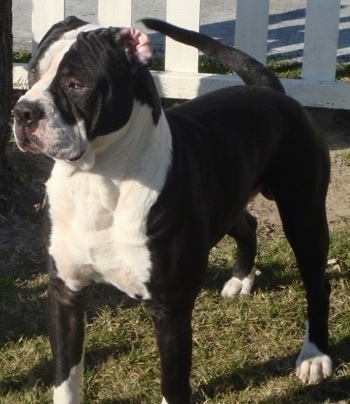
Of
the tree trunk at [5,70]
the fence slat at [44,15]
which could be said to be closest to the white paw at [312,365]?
the tree trunk at [5,70]

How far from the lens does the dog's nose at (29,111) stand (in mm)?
2930

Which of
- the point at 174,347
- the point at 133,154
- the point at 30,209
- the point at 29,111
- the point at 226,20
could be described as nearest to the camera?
the point at 29,111

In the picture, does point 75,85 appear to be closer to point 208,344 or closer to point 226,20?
point 208,344

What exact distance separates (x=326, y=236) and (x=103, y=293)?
3.81 ft

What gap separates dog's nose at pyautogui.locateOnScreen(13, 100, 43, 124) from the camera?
115 inches

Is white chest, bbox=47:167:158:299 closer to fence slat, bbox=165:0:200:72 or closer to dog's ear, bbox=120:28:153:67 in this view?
dog's ear, bbox=120:28:153:67

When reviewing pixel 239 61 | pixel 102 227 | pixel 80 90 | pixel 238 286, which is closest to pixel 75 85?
pixel 80 90

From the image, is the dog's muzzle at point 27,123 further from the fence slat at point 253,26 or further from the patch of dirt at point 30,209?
the fence slat at point 253,26

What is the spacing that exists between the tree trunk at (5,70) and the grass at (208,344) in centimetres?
85

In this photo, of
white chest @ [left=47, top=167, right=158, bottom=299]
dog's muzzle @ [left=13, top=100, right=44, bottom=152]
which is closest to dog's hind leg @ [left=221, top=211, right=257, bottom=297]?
white chest @ [left=47, top=167, right=158, bottom=299]

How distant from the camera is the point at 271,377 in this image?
4.07 metres

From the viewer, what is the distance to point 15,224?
5062mm

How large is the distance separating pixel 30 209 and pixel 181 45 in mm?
1727

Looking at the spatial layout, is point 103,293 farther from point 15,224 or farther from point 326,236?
point 326,236
